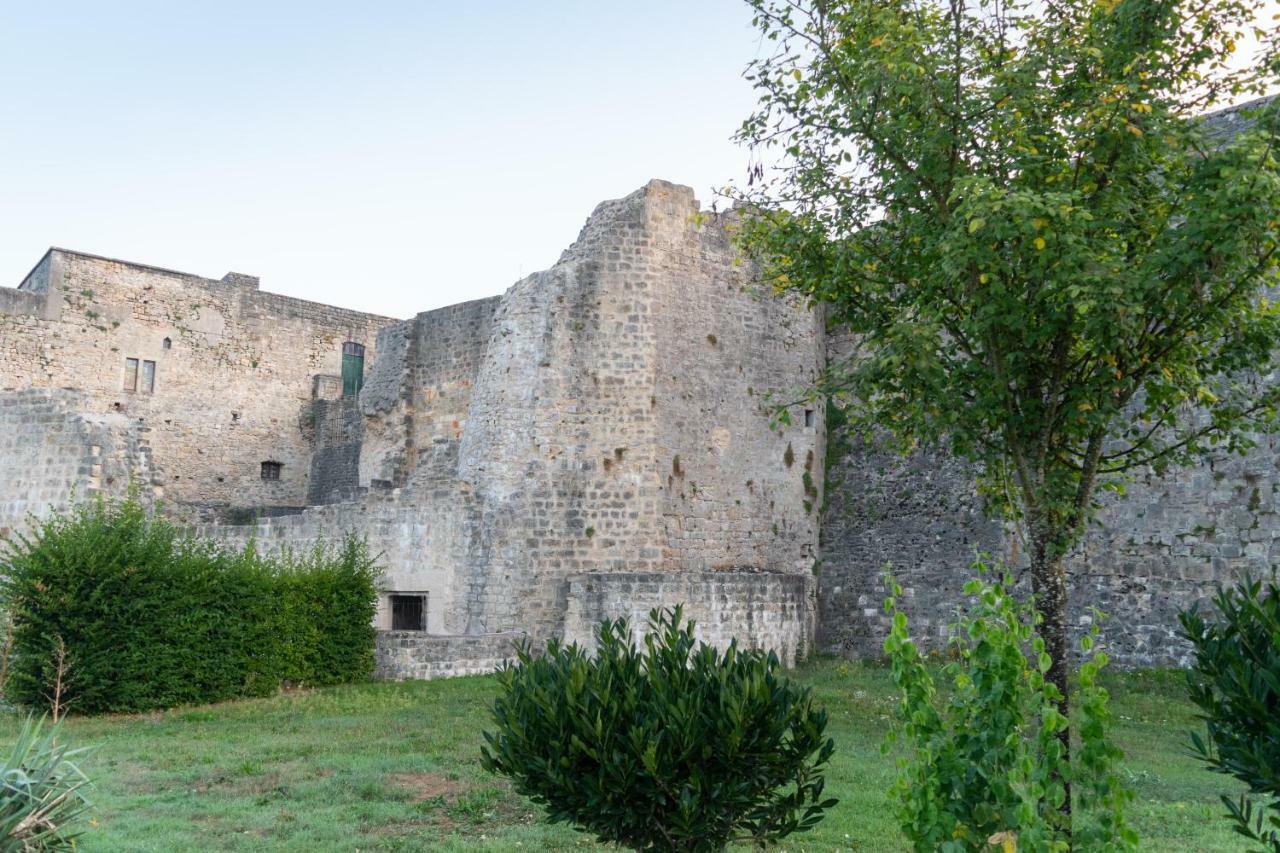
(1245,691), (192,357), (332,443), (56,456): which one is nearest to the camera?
(1245,691)

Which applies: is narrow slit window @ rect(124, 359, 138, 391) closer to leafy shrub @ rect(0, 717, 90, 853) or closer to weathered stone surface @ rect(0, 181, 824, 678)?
weathered stone surface @ rect(0, 181, 824, 678)

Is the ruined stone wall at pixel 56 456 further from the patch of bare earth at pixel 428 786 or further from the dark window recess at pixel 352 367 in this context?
the dark window recess at pixel 352 367

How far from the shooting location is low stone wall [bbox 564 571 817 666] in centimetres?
1574

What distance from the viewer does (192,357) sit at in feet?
91.6

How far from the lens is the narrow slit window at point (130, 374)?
26.8 metres

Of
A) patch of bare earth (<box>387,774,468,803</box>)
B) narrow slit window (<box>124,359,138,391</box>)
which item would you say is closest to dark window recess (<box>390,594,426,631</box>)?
patch of bare earth (<box>387,774,468,803</box>)

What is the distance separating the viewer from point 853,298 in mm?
9273

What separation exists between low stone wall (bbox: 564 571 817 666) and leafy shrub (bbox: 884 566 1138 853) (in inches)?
424

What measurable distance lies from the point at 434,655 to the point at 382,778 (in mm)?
6308

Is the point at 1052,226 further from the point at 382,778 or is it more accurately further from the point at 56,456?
the point at 56,456

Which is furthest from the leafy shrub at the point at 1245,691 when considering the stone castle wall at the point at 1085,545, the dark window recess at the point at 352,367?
the dark window recess at the point at 352,367

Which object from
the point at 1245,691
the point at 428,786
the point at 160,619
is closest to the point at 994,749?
the point at 1245,691

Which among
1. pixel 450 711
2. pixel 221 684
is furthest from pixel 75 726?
pixel 450 711

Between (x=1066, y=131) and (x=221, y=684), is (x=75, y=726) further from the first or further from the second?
(x=1066, y=131)
